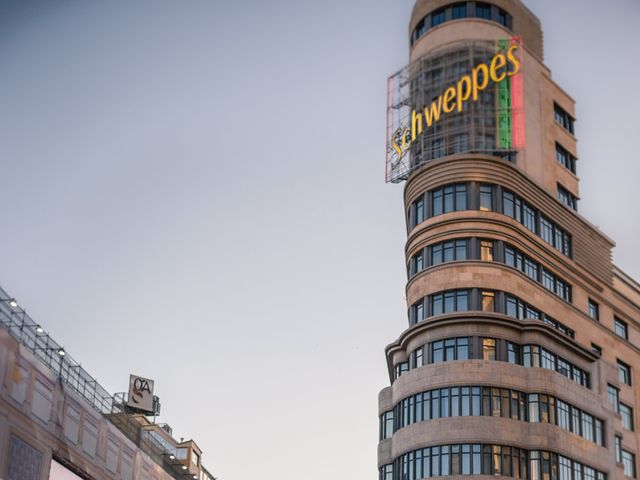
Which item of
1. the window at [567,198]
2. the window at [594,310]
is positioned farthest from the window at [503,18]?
the window at [594,310]

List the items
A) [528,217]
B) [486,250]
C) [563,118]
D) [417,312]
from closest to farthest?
[486,250], [417,312], [528,217], [563,118]

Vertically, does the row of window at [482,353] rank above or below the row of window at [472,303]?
below

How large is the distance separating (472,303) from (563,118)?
2795 cm

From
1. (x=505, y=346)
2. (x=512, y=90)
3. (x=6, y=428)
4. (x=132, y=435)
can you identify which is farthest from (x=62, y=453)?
(x=512, y=90)

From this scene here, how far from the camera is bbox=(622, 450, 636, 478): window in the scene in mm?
100812

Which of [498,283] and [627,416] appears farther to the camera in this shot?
[627,416]

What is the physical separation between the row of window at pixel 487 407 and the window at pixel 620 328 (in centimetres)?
1696

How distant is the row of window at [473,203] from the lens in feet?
313

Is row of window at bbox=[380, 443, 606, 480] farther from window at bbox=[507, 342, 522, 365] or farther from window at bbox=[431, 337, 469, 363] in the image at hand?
window at bbox=[507, 342, 522, 365]

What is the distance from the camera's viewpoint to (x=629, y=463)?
10175 centimetres

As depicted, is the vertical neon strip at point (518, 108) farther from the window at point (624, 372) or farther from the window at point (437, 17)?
the window at point (624, 372)

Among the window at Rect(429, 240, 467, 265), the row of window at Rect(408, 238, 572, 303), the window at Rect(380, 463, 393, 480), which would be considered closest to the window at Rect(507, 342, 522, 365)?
the row of window at Rect(408, 238, 572, 303)

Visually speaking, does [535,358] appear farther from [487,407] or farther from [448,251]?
[448,251]

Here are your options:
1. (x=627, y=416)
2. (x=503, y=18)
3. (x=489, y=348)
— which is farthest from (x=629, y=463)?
(x=503, y=18)
